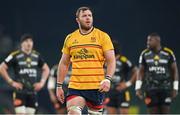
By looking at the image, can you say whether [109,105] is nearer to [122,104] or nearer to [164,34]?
[122,104]

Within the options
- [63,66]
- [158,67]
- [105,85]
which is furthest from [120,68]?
[105,85]

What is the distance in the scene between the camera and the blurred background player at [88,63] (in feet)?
37.3

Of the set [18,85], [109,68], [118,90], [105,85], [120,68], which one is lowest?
[118,90]

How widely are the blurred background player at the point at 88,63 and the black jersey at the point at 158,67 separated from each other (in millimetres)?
4592

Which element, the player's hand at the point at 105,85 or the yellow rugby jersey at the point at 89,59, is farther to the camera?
the yellow rugby jersey at the point at 89,59

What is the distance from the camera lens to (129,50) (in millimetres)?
21000

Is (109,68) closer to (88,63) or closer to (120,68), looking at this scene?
(88,63)

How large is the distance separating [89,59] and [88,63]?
0.07 m

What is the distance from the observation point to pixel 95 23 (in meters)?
21.0

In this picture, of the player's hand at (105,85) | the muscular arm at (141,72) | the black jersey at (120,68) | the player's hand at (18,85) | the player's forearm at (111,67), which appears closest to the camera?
the player's hand at (105,85)

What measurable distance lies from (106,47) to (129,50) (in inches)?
381

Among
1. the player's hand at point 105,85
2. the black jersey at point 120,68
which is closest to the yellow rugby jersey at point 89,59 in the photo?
the player's hand at point 105,85

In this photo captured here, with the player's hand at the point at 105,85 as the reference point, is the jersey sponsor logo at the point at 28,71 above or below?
above

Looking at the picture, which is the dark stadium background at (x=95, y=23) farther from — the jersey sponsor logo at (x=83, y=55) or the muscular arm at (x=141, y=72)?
the jersey sponsor logo at (x=83, y=55)
